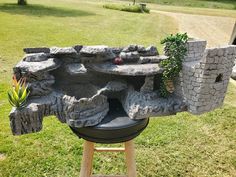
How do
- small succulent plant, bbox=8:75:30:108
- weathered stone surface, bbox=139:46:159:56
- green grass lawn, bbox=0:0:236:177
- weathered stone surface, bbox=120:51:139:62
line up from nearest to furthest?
small succulent plant, bbox=8:75:30:108, weathered stone surface, bbox=120:51:139:62, weathered stone surface, bbox=139:46:159:56, green grass lawn, bbox=0:0:236:177

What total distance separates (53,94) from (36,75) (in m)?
0.23

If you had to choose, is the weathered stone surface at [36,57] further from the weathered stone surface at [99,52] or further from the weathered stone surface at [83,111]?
the weathered stone surface at [83,111]

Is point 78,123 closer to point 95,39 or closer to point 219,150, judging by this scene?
point 219,150

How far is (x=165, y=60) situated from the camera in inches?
109


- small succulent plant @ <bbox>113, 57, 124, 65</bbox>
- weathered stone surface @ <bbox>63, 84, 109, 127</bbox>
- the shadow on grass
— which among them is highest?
small succulent plant @ <bbox>113, 57, 124, 65</bbox>

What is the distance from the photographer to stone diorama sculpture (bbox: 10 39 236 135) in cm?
262

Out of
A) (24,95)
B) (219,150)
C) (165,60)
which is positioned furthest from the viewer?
(219,150)

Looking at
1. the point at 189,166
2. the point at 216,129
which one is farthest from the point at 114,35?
the point at 189,166

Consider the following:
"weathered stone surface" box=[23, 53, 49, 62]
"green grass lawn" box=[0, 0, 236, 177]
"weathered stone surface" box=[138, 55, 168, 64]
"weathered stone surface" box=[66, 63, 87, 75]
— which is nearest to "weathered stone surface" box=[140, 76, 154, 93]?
"weathered stone surface" box=[138, 55, 168, 64]

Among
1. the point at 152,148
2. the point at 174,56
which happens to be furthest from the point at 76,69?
the point at 152,148

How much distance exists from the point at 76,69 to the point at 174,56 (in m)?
0.92

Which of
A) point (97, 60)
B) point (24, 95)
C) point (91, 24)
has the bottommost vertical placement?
point (91, 24)

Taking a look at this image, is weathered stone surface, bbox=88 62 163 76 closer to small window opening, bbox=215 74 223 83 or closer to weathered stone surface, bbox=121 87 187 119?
weathered stone surface, bbox=121 87 187 119

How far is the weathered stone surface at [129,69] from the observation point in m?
2.71
